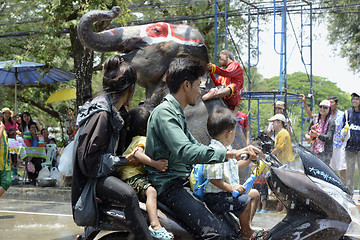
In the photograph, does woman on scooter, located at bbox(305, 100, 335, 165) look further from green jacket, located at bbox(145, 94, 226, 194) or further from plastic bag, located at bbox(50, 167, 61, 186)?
plastic bag, located at bbox(50, 167, 61, 186)

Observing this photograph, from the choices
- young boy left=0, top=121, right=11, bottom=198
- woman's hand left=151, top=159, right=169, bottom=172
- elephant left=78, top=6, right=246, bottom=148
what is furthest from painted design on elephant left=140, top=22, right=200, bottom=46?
young boy left=0, top=121, right=11, bottom=198

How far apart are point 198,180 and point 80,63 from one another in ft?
26.6

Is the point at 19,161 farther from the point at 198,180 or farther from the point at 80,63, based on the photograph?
the point at 198,180

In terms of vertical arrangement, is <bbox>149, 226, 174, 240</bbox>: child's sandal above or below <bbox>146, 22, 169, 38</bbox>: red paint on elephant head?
below

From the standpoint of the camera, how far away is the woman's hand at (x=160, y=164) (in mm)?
3100

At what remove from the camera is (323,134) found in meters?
7.91

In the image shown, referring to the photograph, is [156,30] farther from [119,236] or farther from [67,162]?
[119,236]

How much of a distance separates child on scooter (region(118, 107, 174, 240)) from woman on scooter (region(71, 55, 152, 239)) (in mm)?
66

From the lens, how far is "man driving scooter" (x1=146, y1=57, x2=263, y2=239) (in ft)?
9.61

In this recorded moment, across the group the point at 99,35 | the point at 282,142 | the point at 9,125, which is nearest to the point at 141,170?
the point at 99,35

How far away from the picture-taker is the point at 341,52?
20375 mm

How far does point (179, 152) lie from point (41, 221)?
189 inches

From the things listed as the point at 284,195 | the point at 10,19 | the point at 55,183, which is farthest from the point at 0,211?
the point at 10,19

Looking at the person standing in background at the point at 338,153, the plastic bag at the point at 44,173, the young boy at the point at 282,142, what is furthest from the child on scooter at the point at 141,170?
the plastic bag at the point at 44,173
